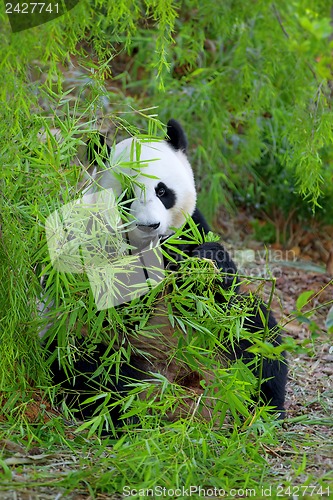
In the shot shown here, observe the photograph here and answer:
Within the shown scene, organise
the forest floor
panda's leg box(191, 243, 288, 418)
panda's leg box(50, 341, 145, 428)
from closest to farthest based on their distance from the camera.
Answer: the forest floor
panda's leg box(50, 341, 145, 428)
panda's leg box(191, 243, 288, 418)

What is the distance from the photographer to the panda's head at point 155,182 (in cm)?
260

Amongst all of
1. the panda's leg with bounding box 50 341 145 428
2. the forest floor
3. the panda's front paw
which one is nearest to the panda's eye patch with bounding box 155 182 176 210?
the panda's front paw

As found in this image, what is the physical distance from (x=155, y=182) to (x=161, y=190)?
0.08m

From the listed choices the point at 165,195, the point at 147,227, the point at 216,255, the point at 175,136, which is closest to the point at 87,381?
the point at 147,227

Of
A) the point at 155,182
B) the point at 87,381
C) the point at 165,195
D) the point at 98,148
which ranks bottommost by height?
the point at 87,381

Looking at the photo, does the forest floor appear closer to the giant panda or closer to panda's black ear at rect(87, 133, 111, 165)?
the giant panda

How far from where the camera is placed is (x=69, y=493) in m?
1.92

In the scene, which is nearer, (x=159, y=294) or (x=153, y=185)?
(x=159, y=294)

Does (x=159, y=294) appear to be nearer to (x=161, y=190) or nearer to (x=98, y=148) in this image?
(x=161, y=190)

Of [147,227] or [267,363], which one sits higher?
[147,227]

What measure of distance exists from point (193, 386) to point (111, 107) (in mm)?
2993

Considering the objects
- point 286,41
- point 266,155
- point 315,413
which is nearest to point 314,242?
point 266,155

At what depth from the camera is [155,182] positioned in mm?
2814

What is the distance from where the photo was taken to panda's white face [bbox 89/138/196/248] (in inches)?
103
